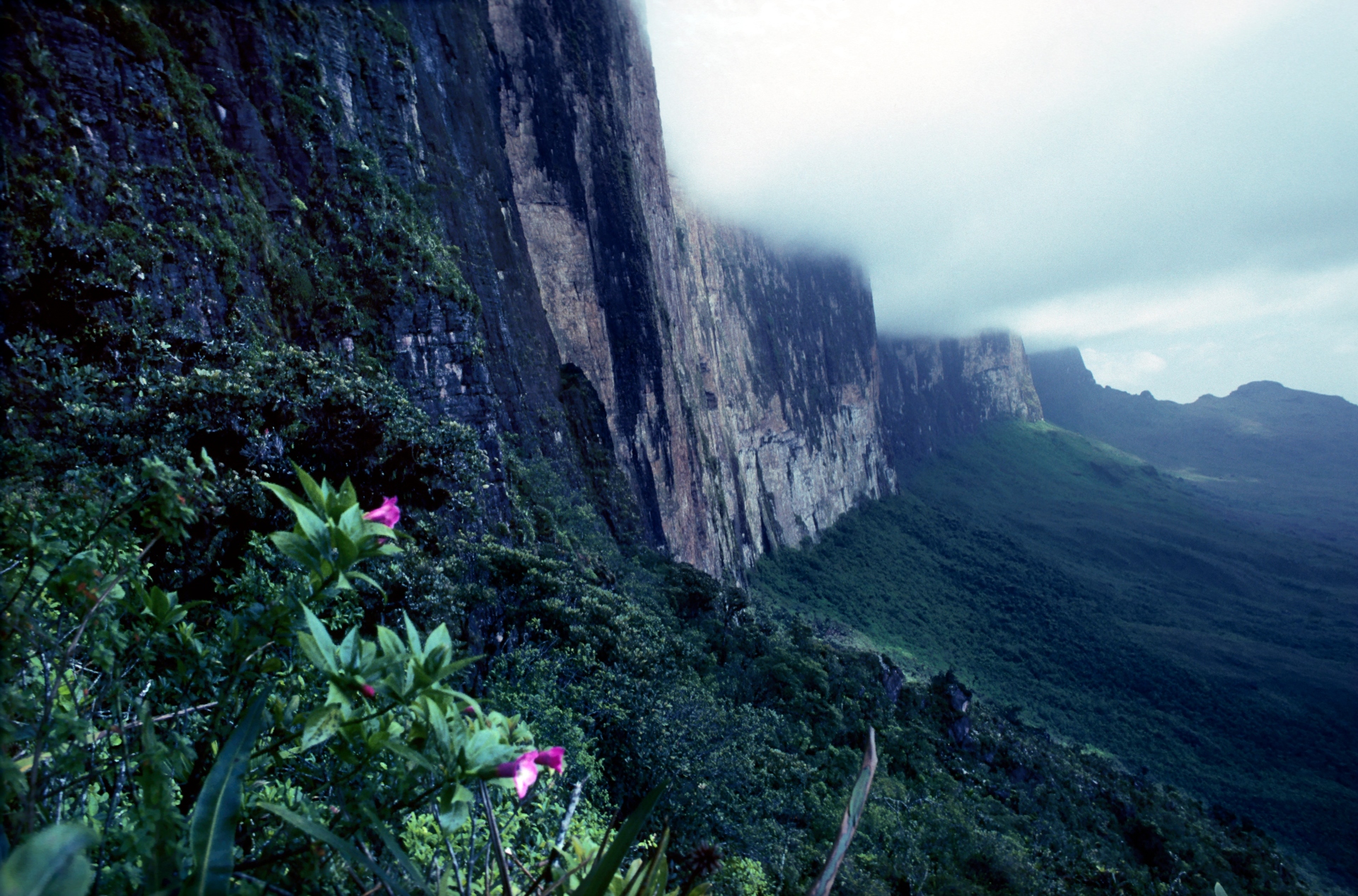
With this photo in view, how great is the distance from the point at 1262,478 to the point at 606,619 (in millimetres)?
135822

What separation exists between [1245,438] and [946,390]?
75.0 metres

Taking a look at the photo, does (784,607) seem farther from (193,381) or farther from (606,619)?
(193,381)

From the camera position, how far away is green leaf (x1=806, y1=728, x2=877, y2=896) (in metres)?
1.03

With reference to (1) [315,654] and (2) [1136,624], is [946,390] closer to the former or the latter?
(2) [1136,624]

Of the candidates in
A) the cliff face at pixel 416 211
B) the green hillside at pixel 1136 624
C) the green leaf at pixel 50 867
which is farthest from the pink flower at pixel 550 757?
the green hillside at pixel 1136 624

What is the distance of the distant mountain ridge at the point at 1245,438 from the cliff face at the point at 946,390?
30318 mm

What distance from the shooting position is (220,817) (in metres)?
1.03

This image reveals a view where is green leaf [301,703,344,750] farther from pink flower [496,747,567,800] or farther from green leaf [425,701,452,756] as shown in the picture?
pink flower [496,747,567,800]

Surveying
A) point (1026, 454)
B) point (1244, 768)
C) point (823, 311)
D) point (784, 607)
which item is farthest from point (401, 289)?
point (1026, 454)

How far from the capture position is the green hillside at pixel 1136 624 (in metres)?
30.8

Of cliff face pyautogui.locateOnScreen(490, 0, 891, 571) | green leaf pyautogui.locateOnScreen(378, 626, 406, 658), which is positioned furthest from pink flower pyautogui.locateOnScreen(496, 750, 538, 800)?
cliff face pyautogui.locateOnScreen(490, 0, 891, 571)

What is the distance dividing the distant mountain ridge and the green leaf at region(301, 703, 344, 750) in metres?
102

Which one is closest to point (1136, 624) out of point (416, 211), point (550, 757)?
point (416, 211)

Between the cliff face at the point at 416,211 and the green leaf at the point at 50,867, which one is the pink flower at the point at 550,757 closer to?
the green leaf at the point at 50,867
